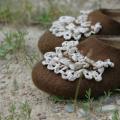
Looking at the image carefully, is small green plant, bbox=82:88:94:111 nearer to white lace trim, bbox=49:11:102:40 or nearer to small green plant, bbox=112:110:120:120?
small green plant, bbox=112:110:120:120

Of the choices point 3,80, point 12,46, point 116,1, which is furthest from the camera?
point 116,1

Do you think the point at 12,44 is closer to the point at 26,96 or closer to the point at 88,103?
the point at 26,96

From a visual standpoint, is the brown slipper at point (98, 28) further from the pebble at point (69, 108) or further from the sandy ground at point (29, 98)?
the pebble at point (69, 108)

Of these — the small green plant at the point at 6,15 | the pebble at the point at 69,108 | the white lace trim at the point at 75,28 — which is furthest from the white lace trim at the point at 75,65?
the small green plant at the point at 6,15

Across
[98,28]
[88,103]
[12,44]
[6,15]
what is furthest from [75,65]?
[6,15]

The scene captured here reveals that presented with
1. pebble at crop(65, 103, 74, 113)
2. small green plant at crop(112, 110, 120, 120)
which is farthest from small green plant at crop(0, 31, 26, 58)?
small green plant at crop(112, 110, 120, 120)

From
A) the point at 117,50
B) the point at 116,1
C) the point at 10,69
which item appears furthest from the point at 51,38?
the point at 116,1

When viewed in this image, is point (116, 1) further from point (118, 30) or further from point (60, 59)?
point (60, 59)
